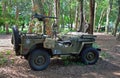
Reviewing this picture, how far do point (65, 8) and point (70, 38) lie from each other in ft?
127

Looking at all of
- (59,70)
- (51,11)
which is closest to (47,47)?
(59,70)

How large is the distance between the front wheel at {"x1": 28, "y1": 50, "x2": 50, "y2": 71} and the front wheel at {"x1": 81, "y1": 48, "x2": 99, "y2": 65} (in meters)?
1.57

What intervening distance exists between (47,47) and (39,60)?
52cm

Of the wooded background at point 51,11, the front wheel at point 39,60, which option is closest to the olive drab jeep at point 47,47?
the front wheel at point 39,60

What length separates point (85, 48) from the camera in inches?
354

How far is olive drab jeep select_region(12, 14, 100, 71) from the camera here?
772 centimetres

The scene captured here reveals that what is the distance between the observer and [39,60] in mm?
7984

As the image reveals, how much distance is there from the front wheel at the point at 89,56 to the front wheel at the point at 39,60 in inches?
61.7

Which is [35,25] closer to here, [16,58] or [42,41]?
[16,58]

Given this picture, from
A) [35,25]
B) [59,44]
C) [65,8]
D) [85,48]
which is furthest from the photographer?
[65,8]

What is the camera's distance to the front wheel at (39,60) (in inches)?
308

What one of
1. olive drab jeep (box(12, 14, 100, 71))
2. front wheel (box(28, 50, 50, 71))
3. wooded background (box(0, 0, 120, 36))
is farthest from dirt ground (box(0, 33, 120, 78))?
wooded background (box(0, 0, 120, 36))

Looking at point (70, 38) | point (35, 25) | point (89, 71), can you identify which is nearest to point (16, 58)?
point (70, 38)

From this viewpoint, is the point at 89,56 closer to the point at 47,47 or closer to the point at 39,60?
the point at 47,47
